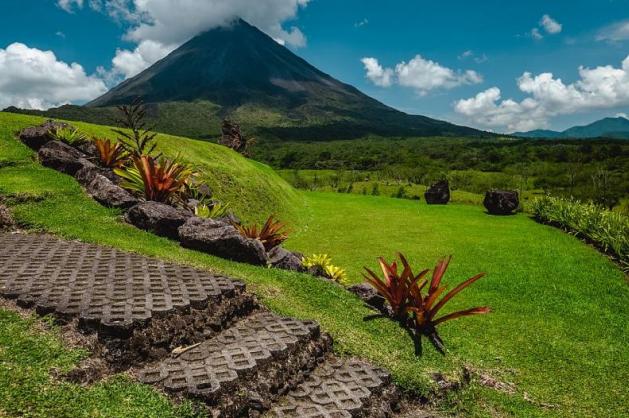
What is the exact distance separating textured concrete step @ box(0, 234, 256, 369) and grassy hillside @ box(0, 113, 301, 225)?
8245 millimetres

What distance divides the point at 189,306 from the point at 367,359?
7.06 feet

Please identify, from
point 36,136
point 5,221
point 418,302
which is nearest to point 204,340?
point 418,302

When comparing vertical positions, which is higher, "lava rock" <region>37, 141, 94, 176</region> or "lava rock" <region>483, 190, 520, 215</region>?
"lava rock" <region>37, 141, 94, 176</region>

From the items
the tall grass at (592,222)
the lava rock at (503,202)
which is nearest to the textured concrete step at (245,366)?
the tall grass at (592,222)

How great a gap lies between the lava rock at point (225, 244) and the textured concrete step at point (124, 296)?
147 centimetres

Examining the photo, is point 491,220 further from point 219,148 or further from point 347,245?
point 219,148

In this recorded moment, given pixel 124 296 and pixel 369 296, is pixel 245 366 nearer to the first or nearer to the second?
pixel 124 296

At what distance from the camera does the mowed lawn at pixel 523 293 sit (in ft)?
24.5

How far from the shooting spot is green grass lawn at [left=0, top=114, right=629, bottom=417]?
4551mm

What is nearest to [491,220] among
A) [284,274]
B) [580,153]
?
[284,274]

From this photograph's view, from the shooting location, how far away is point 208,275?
22.7 feet

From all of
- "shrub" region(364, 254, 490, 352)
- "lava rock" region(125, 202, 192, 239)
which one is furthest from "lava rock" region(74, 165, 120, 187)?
"shrub" region(364, 254, 490, 352)

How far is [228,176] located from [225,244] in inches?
395

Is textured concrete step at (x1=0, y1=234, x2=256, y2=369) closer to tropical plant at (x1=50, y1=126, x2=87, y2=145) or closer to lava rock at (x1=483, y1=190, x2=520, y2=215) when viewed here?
tropical plant at (x1=50, y1=126, x2=87, y2=145)
